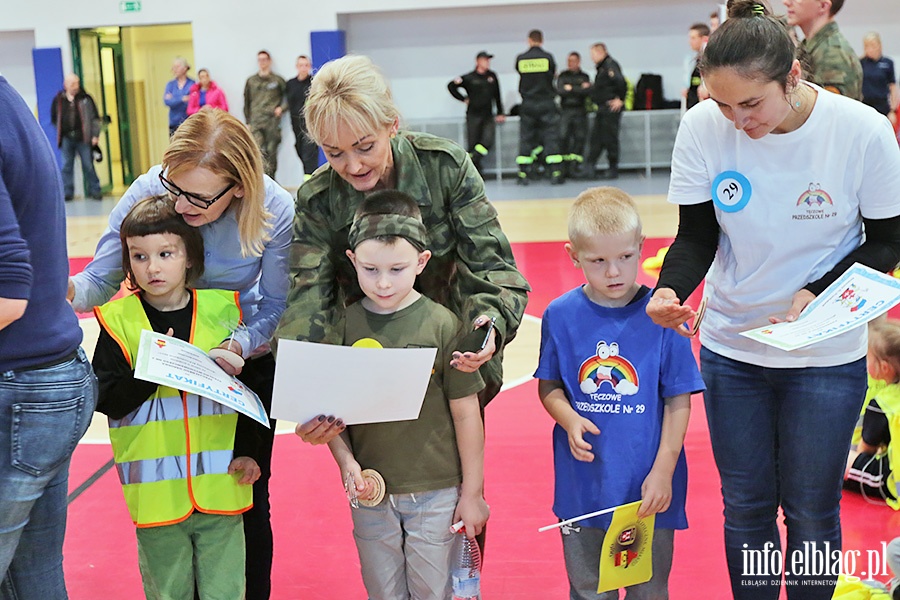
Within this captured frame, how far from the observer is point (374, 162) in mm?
2506

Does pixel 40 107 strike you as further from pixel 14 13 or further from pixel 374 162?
pixel 374 162

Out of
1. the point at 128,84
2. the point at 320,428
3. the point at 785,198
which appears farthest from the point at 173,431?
the point at 128,84

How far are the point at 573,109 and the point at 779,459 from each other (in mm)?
13545

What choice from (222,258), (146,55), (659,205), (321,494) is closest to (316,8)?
(146,55)

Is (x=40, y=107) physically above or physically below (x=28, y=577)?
above

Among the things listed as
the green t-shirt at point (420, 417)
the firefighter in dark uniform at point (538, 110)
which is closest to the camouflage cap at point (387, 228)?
the green t-shirt at point (420, 417)

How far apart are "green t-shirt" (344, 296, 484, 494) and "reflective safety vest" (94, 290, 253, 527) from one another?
39 centimetres

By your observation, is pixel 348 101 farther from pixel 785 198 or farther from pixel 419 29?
pixel 419 29

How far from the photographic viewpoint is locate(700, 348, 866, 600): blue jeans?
2492 millimetres

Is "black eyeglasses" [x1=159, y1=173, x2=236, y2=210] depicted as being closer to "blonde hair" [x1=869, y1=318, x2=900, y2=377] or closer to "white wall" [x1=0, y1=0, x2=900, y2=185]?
"blonde hair" [x1=869, y1=318, x2=900, y2=377]

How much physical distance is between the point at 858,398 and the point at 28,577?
209cm

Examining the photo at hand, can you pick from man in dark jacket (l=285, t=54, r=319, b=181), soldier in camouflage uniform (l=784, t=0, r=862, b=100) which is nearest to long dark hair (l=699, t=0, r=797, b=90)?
soldier in camouflage uniform (l=784, t=0, r=862, b=100)

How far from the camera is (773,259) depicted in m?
2.46

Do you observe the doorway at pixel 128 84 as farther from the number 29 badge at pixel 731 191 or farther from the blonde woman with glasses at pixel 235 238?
the number 29 badge at pixel 731 191
